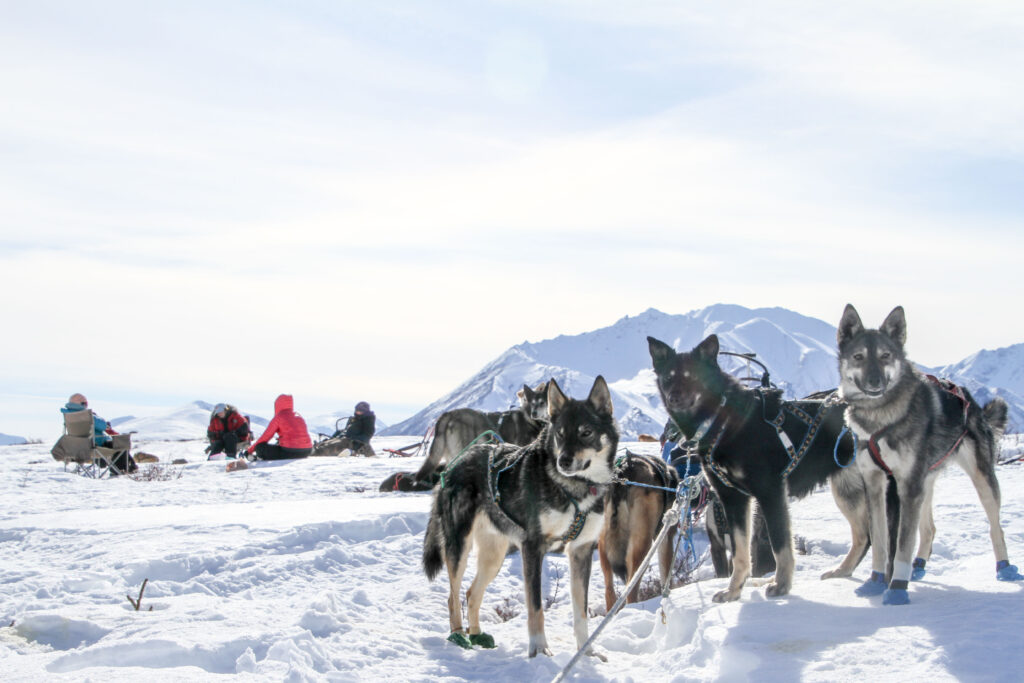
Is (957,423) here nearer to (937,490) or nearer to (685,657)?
(685,657)

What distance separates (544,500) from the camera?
194 inches

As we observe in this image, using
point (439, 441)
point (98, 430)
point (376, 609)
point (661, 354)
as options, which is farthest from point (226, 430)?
point (661, 354)

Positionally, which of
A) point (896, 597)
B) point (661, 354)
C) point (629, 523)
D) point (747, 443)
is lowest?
point (896, 597)

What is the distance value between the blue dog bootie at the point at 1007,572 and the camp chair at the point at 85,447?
12.8 m

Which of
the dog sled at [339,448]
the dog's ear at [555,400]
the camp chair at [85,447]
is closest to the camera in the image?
the dog's ear at [555,400]

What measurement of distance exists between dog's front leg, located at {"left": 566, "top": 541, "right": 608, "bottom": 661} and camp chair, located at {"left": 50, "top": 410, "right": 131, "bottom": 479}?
36.3ft

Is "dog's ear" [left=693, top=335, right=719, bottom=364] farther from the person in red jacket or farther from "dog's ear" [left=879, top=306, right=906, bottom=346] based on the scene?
the person in red jacket

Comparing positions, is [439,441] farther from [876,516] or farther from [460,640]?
Result: [876,516]

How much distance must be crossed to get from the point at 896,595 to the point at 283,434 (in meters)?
12.4

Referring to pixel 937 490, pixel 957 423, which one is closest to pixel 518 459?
pixel 957 423

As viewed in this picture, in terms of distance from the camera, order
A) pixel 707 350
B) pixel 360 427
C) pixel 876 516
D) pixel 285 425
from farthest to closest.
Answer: pixel 360 427, pixel 285 425, pixel 707 350, pixel 876 516

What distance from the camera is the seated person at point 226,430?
645 inches

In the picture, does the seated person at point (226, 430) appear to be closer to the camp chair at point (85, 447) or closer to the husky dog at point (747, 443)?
the camp chair at point (85, 447)

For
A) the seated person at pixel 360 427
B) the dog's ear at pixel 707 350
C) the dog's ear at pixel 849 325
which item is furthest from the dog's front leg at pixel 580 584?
the seated person at pixel 360 427
